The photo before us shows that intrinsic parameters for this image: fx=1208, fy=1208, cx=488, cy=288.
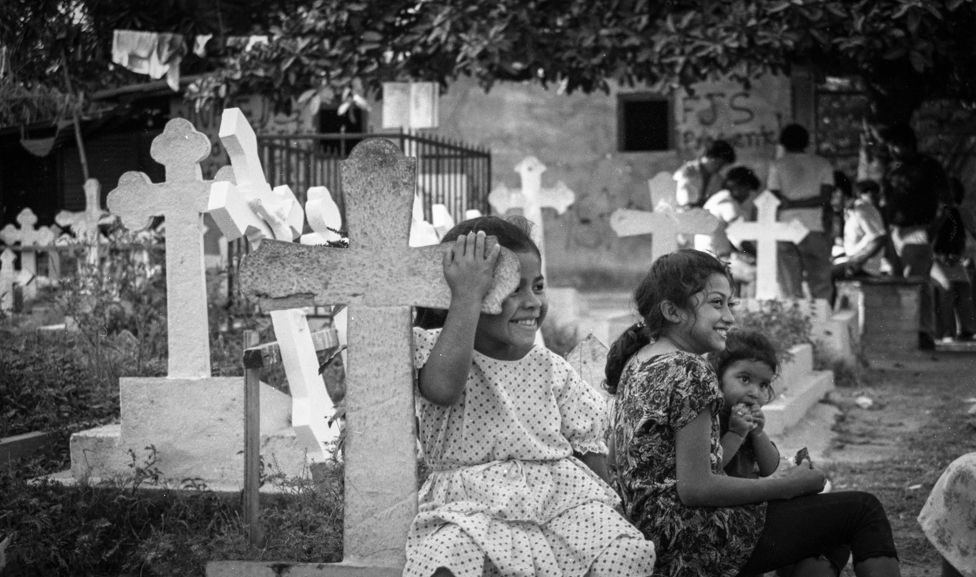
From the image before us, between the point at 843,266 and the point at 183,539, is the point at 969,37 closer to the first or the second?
the point at 843,266

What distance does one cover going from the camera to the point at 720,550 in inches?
131

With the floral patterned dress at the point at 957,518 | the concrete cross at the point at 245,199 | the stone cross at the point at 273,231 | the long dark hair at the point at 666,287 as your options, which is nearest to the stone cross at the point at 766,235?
the concrete cross at the point at 245,199

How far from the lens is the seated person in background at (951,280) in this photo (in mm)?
13750

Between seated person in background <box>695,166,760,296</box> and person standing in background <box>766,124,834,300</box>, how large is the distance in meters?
0.28

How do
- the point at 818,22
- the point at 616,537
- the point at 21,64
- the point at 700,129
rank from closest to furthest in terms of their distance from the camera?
the point at 616,537 < the point at 818,22 < the point at 21,64 < the point at 700,129

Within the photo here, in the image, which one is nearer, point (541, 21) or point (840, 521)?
point (840, 521)

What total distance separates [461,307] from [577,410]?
559mm

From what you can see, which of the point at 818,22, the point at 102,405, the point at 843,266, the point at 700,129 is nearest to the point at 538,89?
the point at 700,129

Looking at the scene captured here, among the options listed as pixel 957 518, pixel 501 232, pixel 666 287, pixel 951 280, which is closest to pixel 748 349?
pixel 666 287

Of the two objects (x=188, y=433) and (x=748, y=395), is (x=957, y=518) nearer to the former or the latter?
(x=748, y=395)

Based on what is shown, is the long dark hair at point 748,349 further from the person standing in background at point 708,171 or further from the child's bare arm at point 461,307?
the person standing in background at point 708,171

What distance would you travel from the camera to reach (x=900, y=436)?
8.22 meters

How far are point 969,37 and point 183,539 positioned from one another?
8541 mm

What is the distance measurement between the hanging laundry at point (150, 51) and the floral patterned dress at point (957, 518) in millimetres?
8780
